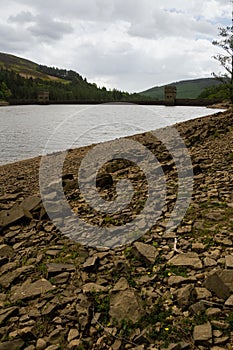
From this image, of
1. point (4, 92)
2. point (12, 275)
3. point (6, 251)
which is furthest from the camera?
point (4, 92)

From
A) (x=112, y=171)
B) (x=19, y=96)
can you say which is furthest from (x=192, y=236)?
(x=19, y=96)

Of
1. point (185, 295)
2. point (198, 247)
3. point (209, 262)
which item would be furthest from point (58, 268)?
point (209, 262)

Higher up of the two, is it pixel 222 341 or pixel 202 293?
pixel 202 293

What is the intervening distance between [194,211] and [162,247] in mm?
1594

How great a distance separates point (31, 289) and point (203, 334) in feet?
10.6

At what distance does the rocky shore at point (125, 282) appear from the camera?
4887 mm

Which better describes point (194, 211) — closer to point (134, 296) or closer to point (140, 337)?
point (134, 296)

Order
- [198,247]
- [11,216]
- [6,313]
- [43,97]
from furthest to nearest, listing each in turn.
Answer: [43,97]
[11,216]
[198,247]
[6,313]

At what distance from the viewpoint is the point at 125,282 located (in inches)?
231

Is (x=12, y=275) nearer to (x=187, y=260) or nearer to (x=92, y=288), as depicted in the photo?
(x=92, y=288)

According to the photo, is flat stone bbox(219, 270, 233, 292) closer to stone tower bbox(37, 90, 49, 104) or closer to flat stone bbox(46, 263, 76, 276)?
flat stone bbox(46, 263, 76, 276)

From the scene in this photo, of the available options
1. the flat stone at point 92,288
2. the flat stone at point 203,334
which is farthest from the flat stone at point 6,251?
the flat stone at point 203,334

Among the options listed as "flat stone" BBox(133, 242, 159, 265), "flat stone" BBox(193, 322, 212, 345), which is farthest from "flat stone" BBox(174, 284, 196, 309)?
"flat stone" BBox(133, 242, 159, 265)

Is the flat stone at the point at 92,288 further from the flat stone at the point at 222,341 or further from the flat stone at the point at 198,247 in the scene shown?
the flat stone at the point at 222,341
